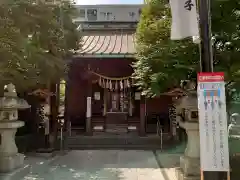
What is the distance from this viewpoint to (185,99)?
7.89 metres

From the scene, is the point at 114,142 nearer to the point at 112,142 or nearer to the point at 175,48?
the point at 112,142

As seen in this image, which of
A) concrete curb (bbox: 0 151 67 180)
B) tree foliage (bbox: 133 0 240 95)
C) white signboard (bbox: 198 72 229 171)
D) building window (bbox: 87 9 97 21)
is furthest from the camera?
building window (bbox: 87 9 97 21)

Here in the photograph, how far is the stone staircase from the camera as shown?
44.1ft

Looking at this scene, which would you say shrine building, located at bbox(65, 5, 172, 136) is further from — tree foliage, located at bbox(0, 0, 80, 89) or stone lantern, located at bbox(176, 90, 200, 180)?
stone lantern, located at bbox(176, 90, 200, 180)

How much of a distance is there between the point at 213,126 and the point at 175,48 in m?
3.17

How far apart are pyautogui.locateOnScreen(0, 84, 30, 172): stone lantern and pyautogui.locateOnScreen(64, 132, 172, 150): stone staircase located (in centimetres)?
477

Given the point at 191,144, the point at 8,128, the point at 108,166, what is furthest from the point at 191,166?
the point at 8,128

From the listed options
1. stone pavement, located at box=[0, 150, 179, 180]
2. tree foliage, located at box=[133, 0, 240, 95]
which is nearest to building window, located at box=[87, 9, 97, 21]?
stone pavement, located at box=[0, 150, 179, 180]

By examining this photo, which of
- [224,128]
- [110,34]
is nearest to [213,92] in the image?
[224,128]

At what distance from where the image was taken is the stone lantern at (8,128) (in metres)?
8.39

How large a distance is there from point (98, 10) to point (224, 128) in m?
20.2

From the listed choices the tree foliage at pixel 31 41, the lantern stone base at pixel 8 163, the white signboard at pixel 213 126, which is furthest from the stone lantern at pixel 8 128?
the white signboard at pixel 213 126

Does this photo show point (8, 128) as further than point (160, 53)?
Yes

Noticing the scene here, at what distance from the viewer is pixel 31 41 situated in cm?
926
